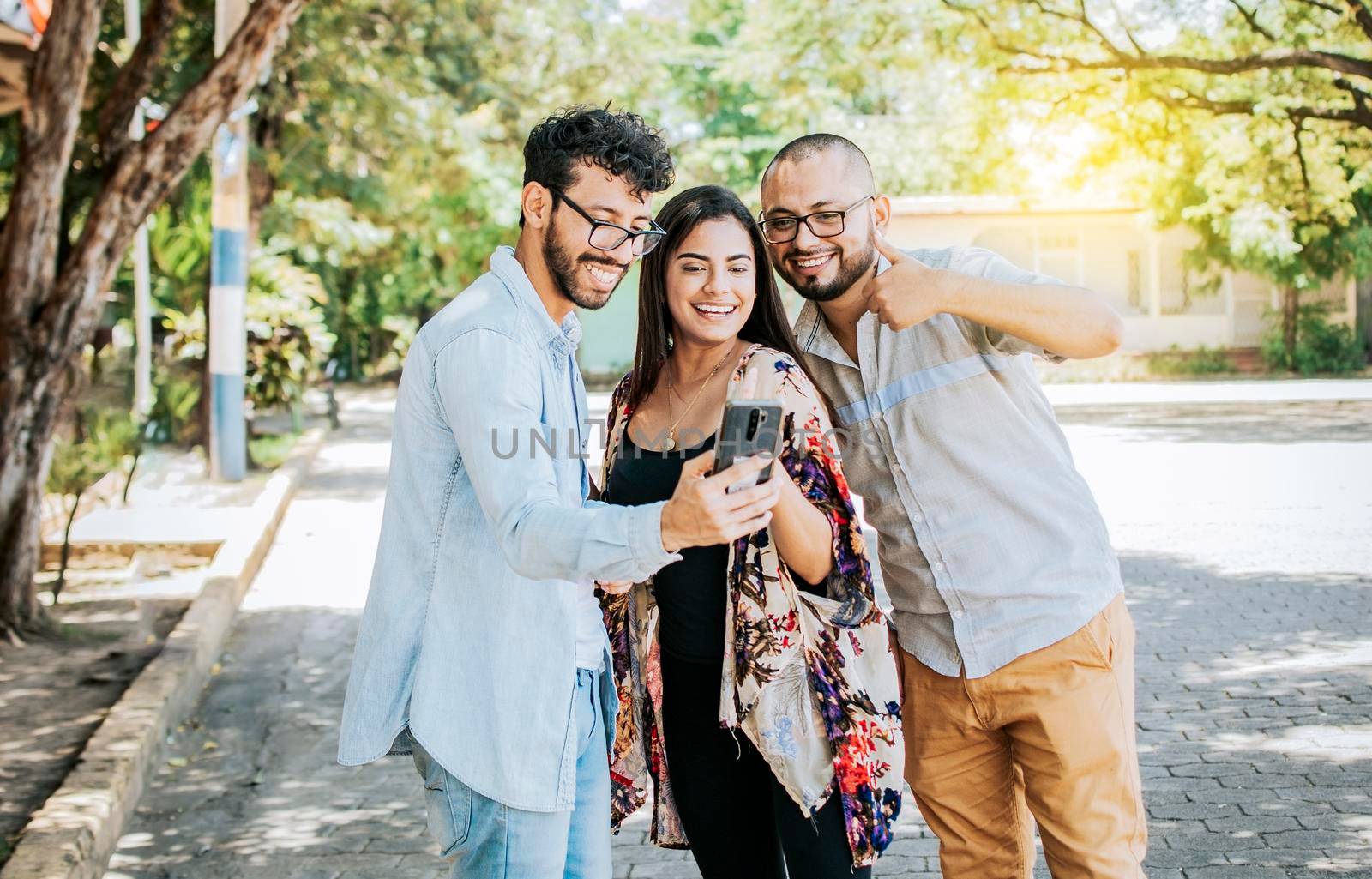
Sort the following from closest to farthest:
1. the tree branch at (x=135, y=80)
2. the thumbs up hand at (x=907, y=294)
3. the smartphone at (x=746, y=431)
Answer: the smartphone at (x=746, y=431) < the thumbs up hand at (x=907, y=294) < the tree branch at (x=135, y=80)

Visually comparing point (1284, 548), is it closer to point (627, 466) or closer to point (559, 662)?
point (627, 466)

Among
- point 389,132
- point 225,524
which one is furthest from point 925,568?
point 389,132

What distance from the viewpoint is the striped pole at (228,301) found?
563 inches

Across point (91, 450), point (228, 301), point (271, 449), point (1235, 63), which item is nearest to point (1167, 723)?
point (91, 450)

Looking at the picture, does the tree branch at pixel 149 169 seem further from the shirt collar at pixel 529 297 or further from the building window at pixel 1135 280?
the building window at pixel 1135 280

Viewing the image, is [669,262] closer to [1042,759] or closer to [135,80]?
[1042,759]

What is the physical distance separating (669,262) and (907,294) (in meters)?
0.65

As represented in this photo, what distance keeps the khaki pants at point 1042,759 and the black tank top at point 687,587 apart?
57 centimetres

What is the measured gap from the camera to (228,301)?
14.7 meters

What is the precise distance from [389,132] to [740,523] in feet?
53.9

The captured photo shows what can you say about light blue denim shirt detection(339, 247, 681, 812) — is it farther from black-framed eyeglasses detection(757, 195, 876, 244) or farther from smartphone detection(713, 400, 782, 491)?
black-framed eyeglasses detection(757, 195, 876, 244)

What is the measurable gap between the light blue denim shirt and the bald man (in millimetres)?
958

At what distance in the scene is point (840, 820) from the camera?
118 inches

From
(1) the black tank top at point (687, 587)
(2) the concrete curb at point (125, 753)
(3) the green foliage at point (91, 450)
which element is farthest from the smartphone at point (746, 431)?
(3) the green foliage at point (91, 450)
